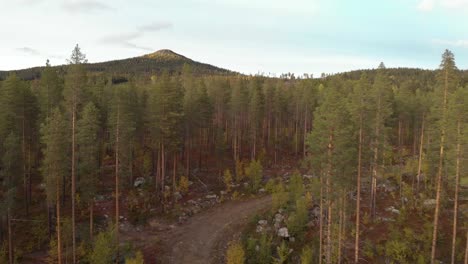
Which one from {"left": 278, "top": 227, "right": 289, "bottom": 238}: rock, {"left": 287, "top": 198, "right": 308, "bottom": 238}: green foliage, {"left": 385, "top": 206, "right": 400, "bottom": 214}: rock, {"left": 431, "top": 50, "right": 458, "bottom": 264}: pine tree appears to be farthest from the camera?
{"left": 385, "top": 206, "right": 400, "bottom": 214}: rock

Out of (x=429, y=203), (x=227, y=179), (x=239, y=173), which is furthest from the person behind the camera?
(x=239, y=173)

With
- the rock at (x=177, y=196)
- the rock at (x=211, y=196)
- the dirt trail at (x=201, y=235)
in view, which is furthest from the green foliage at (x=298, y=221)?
the rock at (x=177, y=196)

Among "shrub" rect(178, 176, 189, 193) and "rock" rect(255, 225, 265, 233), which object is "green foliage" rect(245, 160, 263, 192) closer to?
"shrub" rect(178, 176, 189, 193)

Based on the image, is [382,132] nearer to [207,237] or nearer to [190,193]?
[207,237]

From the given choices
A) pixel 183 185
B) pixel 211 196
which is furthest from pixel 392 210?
pixel 183 185

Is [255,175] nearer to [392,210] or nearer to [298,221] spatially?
[298,221]

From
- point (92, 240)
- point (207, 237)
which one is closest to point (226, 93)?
point (207, 237)

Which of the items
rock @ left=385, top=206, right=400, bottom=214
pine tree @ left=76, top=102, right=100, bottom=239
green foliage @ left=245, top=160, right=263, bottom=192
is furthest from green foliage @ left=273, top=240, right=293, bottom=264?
green foliage @ left=245, top=160, right=263, bottom=192

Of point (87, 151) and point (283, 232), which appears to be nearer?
point (87, 151)
